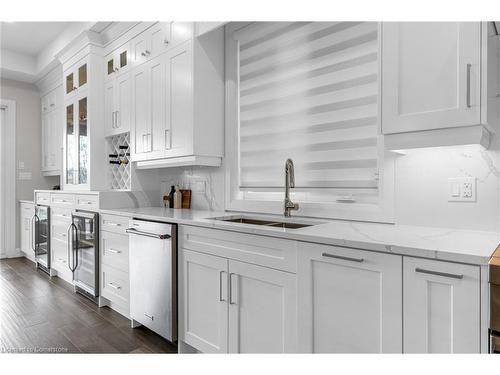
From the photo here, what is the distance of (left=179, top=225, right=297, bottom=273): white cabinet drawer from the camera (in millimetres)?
1596

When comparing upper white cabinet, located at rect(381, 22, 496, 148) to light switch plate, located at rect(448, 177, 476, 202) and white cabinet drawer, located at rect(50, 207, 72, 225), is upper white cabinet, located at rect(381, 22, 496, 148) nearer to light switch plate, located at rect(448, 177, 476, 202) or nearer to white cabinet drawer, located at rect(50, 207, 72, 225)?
light switch plate, located at rect(448, 177, 476, 202)

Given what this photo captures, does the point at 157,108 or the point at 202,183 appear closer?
the point at 157,108

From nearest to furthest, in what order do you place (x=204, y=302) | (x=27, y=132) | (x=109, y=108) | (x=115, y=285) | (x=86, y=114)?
1. (x=204, y=302)
2. (x=115, y=285)
3. (x=109, y=108)
4. (x=86, y=114)
5. (x=27, y=132)

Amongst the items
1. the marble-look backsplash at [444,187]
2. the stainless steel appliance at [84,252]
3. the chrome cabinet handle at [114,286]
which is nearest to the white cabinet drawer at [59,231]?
the stainless steel appliance at [84,252]

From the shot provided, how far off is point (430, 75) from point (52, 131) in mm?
5147

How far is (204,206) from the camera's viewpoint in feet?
9.77

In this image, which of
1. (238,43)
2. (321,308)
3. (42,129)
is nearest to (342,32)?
(238,43)

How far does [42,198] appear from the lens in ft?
13.9

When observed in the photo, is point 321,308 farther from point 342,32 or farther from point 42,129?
point 42,129

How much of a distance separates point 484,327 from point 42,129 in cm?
603

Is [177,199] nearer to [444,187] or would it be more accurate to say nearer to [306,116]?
[306,116]

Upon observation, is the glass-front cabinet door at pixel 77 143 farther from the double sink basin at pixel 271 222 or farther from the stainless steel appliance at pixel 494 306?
the stainless steel appliance at pixel 494 306

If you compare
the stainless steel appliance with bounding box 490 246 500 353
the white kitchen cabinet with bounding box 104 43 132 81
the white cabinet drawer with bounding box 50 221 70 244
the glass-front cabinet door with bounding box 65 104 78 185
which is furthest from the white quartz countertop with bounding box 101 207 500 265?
the glass-front cabinet door with bounding box 65 104 78 185

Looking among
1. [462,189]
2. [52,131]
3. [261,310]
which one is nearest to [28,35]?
[52,131]
